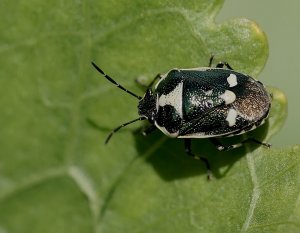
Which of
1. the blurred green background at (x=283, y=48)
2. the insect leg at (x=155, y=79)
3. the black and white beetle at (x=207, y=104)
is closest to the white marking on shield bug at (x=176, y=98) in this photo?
the black and white beetle at (x=207, y=104)

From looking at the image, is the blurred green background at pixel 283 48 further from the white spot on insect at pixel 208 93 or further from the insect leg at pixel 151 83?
the insect leg at pixel 151 83

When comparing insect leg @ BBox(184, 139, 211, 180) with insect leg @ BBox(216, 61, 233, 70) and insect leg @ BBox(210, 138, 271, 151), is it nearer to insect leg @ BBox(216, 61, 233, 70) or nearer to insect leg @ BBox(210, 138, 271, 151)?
insect leg @ BBox(210, 138, 271, 151)

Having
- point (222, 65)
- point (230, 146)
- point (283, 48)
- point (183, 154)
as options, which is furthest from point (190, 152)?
point (283, 48)

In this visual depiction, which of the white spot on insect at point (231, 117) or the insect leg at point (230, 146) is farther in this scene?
the white spot on insect at point (231, 117)

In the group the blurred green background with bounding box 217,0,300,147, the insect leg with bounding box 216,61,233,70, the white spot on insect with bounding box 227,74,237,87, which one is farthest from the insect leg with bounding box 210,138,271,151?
the blurred green background with bounding box 217,0,300,147

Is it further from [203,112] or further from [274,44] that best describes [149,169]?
[274,44]

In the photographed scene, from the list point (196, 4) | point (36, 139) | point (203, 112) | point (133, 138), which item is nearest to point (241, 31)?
point (196, 4)
